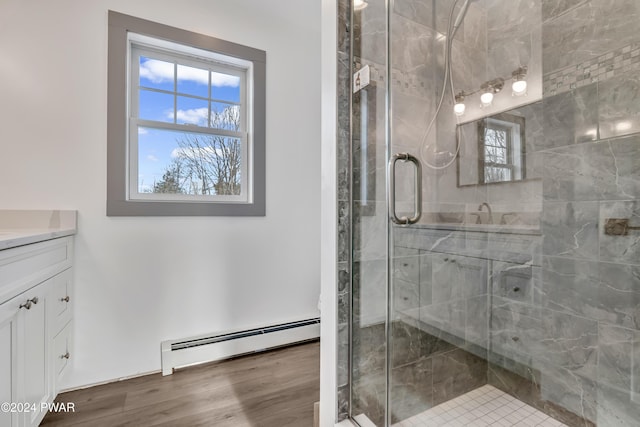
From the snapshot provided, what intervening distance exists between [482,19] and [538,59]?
1.30 ft

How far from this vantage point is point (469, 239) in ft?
5.39

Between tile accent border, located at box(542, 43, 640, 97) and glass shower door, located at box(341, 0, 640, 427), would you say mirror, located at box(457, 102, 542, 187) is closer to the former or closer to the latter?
glass shower door, located at box(341, 0, 640, 427)

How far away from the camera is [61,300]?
4.80ft

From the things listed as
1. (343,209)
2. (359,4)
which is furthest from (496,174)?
(359,4)

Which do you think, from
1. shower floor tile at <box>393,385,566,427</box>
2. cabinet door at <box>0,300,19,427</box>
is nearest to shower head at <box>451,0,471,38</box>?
shower floor tile at <box>393,385,566,427</box>

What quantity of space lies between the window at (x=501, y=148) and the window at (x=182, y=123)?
4.64 feet

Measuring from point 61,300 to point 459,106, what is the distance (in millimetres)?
2265

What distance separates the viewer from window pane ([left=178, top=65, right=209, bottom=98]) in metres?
2.04

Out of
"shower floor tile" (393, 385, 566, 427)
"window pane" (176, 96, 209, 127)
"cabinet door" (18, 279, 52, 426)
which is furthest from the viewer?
"window pane" (176, 96, 209, 127)

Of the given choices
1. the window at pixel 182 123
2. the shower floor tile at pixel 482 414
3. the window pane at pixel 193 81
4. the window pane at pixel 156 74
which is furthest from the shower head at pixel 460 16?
the shower floor tile at pixel 482 414

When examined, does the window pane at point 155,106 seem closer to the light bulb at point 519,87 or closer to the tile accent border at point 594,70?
the light bulb at point 519,87

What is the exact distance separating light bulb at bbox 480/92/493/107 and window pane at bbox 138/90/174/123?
1915 mm

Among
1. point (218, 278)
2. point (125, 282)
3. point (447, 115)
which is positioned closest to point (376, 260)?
point (447, 115)

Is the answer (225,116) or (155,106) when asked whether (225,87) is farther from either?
(155,106)
